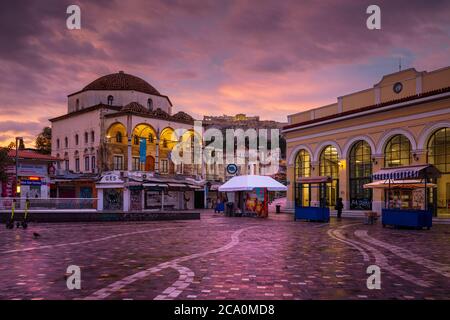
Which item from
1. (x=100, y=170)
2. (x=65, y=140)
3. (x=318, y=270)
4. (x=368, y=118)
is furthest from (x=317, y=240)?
(x=65, y=140)

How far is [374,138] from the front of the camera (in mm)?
31281

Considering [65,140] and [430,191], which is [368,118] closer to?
[430,191]

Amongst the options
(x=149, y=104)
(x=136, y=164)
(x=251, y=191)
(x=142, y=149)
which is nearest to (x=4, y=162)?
(x=142, y=149)

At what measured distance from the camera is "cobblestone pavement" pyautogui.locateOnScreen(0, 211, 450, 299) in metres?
7.06

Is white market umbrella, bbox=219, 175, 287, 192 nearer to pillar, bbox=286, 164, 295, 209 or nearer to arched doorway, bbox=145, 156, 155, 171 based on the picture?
pillar, bbox=286, 164, 295, 209

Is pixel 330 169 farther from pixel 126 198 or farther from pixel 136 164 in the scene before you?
pixel 136 164

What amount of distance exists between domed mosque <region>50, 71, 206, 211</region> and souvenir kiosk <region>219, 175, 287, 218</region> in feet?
40.3

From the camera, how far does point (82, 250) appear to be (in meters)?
12.2

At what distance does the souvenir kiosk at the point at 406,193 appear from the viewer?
20.1 meters

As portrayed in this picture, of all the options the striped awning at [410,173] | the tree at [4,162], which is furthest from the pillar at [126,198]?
the striped awning at [410,173]

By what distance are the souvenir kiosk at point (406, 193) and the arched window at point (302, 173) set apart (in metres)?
12.9

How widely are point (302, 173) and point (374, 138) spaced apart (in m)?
9.27

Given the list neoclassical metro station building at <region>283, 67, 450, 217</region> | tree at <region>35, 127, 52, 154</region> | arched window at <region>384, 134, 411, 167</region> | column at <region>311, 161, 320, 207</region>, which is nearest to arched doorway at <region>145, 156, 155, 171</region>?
neoclassical metro station building at <region>283, 67, 450, 217</region>

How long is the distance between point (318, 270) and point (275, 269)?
91 cm
